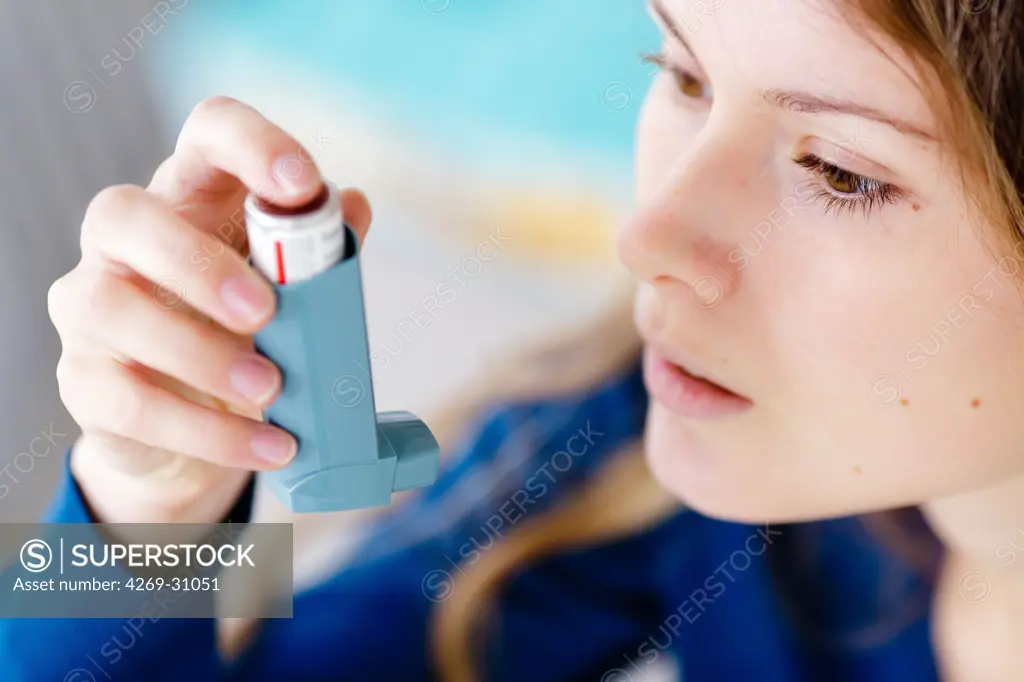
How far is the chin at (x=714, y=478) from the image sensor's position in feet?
1.77

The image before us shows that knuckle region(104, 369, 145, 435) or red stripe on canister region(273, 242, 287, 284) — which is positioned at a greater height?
red stripe on canister region(273, 242, 287, 284)

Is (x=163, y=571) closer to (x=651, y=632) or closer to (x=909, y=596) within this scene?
(x=651, y=632)

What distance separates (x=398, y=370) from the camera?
782 millimetres

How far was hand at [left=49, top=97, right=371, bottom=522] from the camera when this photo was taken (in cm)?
36

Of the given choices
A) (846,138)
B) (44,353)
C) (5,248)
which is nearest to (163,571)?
(44,353)

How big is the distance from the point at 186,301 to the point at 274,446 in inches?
2.8

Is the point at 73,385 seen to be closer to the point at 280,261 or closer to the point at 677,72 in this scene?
the point at 280,261

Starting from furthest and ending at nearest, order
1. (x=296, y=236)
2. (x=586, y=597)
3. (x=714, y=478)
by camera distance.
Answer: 1. (x=586, y=597)
2. (x=714, y=478)
3. (x=296, y=236)

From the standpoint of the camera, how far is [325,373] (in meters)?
0.38

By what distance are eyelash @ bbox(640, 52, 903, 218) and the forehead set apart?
4 centimetres

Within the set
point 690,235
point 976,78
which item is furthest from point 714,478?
point 976,78

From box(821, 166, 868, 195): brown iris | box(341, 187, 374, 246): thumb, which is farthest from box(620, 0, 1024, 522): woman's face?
box(341, 187, 374, 246): thumb

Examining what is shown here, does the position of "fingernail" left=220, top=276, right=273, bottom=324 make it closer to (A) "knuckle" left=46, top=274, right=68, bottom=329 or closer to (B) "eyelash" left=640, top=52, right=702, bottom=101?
(A) "knuckle" left=46, top=274, right=68, bottom=329

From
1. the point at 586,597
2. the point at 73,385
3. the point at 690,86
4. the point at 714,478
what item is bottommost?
the point at 586,597
